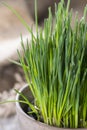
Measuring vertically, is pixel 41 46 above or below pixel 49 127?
above

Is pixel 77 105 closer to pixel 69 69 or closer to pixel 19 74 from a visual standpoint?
pixel 69 69

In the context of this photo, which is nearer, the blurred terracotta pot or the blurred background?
the blurred background

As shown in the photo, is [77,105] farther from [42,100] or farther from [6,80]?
[6,80]

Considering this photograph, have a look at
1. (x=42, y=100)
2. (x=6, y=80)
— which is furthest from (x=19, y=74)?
(x=42, y=100)

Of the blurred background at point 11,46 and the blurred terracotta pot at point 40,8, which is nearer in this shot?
the blurred background at point 11,46

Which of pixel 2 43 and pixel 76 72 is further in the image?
pixel 2 43

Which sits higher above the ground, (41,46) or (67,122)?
(41,46)
